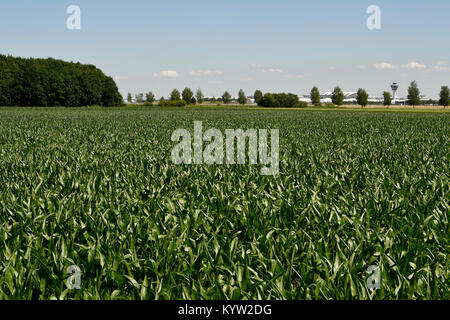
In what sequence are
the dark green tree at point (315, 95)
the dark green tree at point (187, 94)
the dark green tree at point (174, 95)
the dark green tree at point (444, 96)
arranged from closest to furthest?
the dark green tree at point (444, 96), the dark green tree at point (315, 95), the dark green tree at point (187, 94), the dark green tree at point (174, 95)

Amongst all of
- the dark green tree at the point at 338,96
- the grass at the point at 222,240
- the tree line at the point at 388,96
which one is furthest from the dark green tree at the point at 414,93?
the grass at the point at 222,240

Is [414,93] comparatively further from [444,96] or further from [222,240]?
[222,240]

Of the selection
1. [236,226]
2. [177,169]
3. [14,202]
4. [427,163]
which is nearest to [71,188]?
[14,202]

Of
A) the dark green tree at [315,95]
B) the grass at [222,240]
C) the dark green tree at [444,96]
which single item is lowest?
the grass at [222,240]

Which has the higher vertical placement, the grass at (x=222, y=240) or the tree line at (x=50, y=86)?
the tree line at (x=50, y=86)

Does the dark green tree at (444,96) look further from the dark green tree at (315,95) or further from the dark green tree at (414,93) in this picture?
the dark green tree at (315,95)

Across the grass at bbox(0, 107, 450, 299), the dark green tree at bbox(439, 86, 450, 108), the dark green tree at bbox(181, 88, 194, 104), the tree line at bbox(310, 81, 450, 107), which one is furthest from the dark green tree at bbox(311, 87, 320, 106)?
the grass at bbox(0, 107, 450, 299)

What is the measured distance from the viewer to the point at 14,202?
6.63 m

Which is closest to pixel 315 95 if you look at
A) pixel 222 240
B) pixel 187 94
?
pixel 187 94

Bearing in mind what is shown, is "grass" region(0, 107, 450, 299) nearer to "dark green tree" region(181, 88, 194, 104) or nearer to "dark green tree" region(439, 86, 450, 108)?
"dark green tree" region(439, 86, 450, 108)

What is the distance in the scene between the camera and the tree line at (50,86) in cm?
10988
